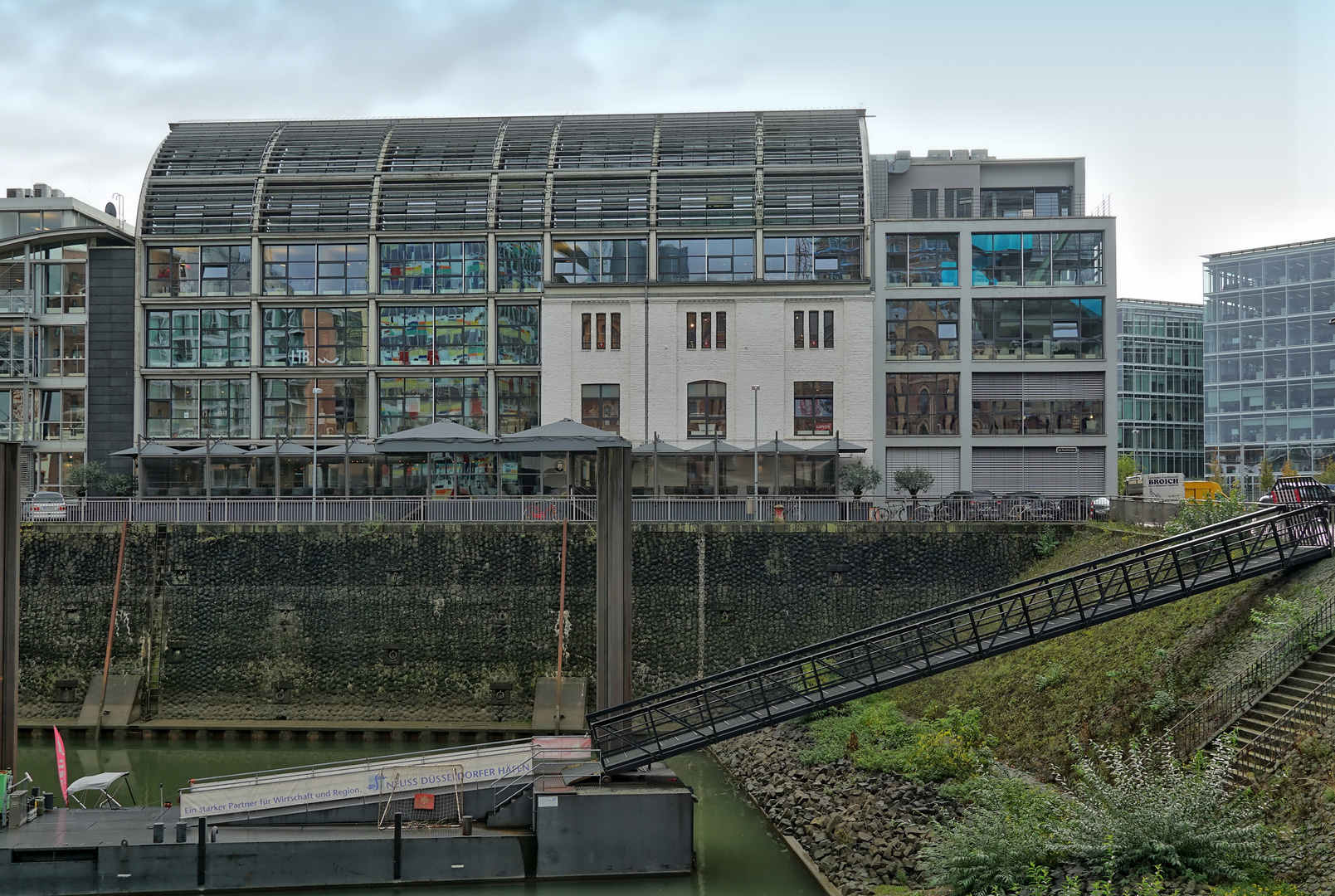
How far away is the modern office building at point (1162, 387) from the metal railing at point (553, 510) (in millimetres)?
55832

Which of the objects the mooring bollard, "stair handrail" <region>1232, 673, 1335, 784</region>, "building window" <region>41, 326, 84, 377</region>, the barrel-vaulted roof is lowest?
the mooring bollard

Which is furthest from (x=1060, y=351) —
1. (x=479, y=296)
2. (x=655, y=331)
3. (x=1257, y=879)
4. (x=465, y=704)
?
(x=1257, y=879)

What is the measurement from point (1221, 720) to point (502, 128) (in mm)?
38142

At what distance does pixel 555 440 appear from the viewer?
35469mm

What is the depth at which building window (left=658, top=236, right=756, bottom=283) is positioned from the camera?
4397cm

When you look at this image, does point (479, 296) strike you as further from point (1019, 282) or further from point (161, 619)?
point (1019, 282)

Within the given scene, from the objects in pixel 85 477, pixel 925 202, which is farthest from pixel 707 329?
pixel 85 477

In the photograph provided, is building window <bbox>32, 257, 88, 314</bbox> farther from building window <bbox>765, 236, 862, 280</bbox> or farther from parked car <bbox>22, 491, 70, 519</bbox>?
building window <bbox>765, 236, 862, 280</bbox>

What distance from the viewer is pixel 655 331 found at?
143 feet

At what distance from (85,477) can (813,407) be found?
28.6 m

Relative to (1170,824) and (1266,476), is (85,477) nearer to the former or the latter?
(1170,824)

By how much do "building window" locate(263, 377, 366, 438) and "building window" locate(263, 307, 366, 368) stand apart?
82 cm

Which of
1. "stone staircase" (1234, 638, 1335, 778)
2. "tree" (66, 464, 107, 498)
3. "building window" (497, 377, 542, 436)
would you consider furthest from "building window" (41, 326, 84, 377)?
"stone staircase" (1234, 638, 1335, 778)

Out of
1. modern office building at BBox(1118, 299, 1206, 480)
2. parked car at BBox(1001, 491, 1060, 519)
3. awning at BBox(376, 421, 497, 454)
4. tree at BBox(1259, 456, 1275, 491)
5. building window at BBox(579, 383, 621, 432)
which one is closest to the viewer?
parked car at BBox(1001, 491, 1060, 519)
